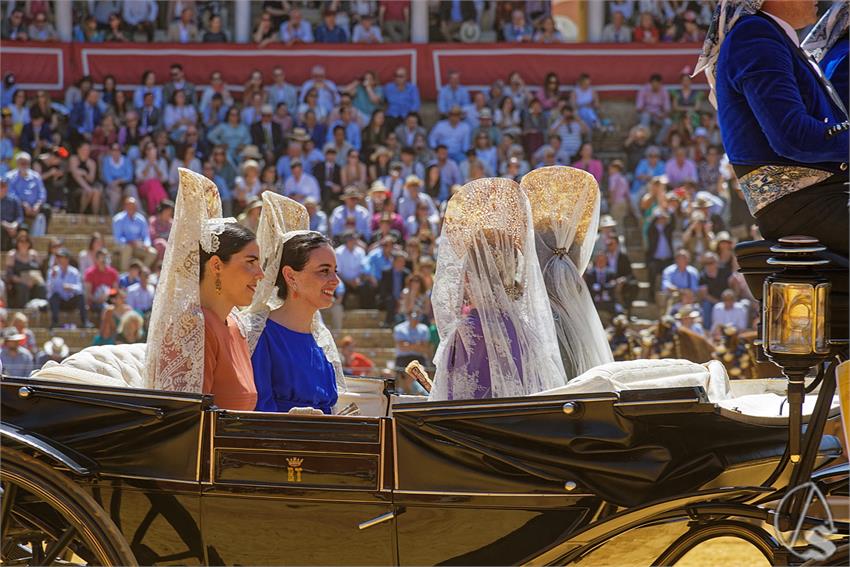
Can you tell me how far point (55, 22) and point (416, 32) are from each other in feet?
16.7

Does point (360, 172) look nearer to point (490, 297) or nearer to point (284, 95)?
point (284, 95)

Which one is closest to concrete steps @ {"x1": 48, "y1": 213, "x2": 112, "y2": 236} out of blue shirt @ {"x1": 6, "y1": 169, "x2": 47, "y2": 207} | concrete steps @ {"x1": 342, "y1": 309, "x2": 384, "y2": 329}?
blue shirt @ {"x1": 6, "y1": 169, "x2": 47, "y2": 207}

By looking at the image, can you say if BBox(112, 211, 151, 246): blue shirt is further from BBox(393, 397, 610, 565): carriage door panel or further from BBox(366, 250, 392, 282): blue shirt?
BBox(393, 397, 610, 565): carriage door panel

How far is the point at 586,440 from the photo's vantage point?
3.20 metres

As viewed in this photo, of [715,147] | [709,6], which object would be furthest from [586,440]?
[709,6]

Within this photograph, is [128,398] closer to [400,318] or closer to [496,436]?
[496,436]

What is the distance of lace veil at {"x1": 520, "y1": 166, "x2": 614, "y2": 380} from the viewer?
14.4 feet

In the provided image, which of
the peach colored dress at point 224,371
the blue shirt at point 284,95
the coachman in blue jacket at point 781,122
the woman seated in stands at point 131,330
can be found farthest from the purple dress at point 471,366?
the blue shirt at point 284,95

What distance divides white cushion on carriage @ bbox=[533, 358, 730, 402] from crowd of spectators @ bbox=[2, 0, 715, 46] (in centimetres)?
1339

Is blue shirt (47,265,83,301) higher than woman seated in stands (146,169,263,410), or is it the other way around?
woman seated in stands (146,169,263,410)

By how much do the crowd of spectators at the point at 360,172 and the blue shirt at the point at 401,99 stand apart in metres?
0.02

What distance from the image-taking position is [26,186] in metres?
13.3

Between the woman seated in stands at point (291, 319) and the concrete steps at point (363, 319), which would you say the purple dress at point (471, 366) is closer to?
the woman seated in stands at point (291, 319)

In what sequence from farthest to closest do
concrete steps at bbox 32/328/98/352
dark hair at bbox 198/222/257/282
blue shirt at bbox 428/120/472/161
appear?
blue shirt at bbox 428/120/472/161 → concrete steps at bbox 32/328/98/352 → dark hair at bbox 198/222/257/282
